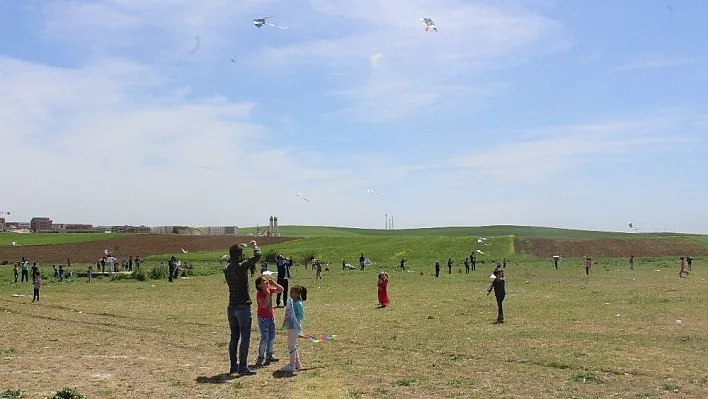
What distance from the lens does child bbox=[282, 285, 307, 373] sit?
44.8 feet

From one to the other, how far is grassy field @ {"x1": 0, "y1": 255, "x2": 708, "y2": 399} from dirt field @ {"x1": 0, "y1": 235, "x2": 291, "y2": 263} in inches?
2210

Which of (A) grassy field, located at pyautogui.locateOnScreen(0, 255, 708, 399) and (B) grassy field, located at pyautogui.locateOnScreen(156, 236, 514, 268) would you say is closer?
(A) grassy field, located at pyautogui.locateOnScreen(0, 255, 708, 399)

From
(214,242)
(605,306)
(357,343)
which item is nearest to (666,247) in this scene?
(214,242)

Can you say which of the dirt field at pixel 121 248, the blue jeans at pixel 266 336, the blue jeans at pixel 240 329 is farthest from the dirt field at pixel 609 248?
the blue jeans at pixel 240 329

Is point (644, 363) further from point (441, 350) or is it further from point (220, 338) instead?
point (220, 338)

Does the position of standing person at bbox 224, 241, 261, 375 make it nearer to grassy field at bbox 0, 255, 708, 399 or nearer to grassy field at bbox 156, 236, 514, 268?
grassy field at bbox 0, 255, 708, 399

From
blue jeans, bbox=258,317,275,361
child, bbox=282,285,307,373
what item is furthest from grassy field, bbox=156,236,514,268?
blue jeans, bbox=258,317,275,361

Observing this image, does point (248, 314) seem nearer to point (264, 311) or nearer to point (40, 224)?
point (264, 311)

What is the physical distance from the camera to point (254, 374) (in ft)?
43.7

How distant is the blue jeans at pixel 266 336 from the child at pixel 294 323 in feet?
1.16

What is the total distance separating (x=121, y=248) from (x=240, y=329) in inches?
3417

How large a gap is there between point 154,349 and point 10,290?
2658cm

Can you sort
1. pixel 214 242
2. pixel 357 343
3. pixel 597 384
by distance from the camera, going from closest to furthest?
pixel 597 384 → pixel 357 343 → pixel 214 242

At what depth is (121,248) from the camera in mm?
95125
